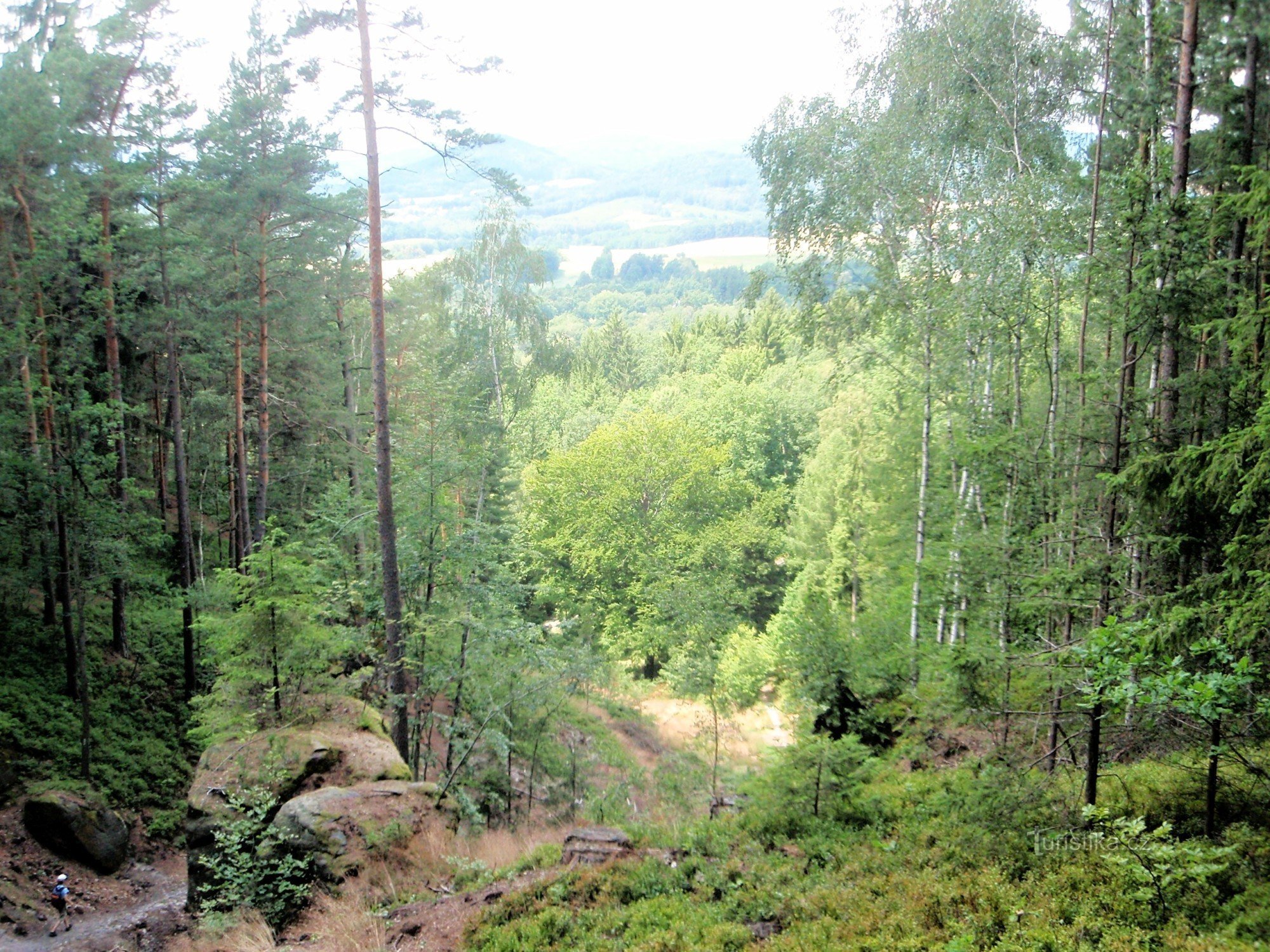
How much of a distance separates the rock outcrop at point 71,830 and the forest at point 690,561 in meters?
0.08

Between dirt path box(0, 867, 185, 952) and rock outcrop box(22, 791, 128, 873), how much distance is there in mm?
857

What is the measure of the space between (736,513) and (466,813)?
66.2 feet

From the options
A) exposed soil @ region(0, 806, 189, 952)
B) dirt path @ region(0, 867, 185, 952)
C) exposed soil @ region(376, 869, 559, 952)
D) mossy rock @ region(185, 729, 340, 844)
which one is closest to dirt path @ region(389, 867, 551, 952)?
exposed soil @ region(376, 869, 559, 952)

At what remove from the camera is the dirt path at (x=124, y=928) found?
11.1 meters

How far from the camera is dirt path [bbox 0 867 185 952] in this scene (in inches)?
435

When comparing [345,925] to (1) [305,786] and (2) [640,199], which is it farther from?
(2) [640,199]

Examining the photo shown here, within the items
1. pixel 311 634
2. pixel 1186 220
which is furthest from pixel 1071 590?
pixel 311 634

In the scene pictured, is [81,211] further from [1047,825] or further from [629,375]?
[629,375]

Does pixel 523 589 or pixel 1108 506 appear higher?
pixel 1108 506

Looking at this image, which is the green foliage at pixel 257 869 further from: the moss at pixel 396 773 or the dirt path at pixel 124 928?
the dirt path at pixel 124 928

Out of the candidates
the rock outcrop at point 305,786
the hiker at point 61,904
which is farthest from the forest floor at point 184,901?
the rock outcrop at point 305,786

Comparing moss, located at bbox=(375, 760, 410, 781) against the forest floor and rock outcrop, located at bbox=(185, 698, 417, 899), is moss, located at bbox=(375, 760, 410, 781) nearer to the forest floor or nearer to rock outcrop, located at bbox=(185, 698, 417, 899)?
rock outcrop, located at bbox=(185, 698, 417, 899)

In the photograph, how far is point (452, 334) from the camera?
1184 inches

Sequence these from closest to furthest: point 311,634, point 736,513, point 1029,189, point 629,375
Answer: point 311,634 < point 1029,189 < point 736,513 < point 629,375
